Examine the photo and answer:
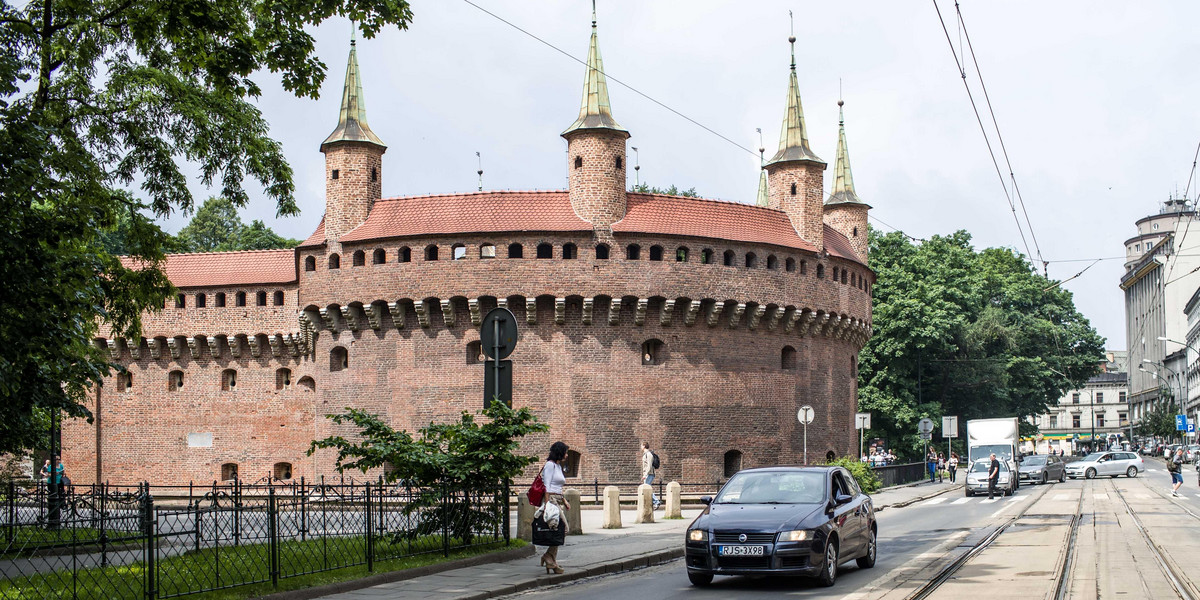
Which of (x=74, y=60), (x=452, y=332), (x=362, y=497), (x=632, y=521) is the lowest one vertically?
(x=632, y=521)

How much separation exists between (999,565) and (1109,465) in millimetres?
46898

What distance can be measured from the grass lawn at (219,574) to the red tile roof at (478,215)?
76.1 feet

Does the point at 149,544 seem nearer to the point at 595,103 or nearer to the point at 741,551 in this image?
the point at 741,551

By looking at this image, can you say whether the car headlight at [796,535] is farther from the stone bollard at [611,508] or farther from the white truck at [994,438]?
the white truck at [994,438]

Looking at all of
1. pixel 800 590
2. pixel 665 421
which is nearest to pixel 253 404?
pixel 665 421

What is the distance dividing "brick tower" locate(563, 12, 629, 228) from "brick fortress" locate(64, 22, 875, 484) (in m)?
0.07

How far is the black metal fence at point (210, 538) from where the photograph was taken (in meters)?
11.9

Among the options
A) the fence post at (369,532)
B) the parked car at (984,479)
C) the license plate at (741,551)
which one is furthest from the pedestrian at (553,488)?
the parked car at (984,479)

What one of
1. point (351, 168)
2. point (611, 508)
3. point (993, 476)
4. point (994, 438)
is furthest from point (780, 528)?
point (994, 438)

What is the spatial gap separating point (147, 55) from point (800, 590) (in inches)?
618

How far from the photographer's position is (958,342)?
198ft

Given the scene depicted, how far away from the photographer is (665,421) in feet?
125

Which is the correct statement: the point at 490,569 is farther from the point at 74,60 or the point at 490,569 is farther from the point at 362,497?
the point at 74,60

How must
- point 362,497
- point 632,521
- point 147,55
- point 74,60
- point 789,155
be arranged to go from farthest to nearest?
point 789,155
point 632,521
point 147,55
point 74,60
point 362,497
